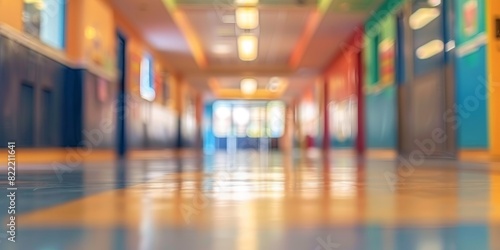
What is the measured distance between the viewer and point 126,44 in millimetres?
12727

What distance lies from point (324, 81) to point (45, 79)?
45.1 feet

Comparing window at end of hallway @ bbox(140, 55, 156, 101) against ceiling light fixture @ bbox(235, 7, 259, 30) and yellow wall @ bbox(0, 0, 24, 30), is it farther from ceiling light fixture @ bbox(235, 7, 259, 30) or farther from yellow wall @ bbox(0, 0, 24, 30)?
yellow wall @ bbox(0, 0, 24, 30)

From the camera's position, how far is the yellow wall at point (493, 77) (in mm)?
6191

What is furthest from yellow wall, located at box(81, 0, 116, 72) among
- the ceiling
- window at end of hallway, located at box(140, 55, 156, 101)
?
window at end of hallway, located at box(140, 55, 156, 101)

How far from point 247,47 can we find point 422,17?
8056 millimetres

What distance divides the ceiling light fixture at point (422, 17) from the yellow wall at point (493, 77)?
1763 mm

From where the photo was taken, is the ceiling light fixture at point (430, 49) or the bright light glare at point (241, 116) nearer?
the ceiling light fixture at point (430, 49)

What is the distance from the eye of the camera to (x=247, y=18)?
1240 centimetres

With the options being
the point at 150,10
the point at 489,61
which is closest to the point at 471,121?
the point at 489,61

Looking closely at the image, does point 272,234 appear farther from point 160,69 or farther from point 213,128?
point 213,128

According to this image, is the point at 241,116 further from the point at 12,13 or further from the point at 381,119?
the point at 12,13

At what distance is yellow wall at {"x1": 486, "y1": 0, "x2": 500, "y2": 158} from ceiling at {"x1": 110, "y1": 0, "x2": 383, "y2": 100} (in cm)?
472

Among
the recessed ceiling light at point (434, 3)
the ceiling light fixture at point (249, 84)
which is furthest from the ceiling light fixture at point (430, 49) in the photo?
the ceiling light fixture at point (249, 84)

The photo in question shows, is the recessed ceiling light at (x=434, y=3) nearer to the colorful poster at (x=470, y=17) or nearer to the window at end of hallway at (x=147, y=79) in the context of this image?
the colorful poster at (x=470, y=17)
